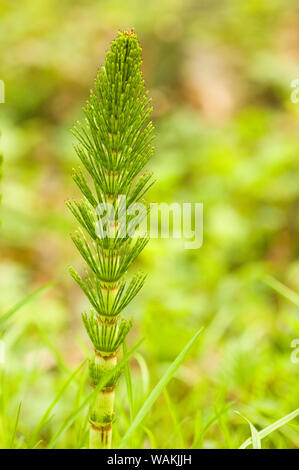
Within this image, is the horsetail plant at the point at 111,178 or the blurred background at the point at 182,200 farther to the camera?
the blurred background at the point at 182,200

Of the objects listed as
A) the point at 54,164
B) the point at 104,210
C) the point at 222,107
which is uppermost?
the point at 222,107

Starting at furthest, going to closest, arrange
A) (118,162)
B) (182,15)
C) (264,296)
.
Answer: (182,15), (264,296), (118,162)

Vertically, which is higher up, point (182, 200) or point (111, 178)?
point (182, 200)

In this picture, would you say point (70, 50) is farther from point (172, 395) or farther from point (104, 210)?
point (104, 210)
